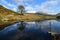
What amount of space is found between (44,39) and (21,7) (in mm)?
163050

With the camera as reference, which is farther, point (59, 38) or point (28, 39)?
point (28, 39)

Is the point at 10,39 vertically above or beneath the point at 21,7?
beneath

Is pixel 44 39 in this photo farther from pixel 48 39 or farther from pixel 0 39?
pixel 0 39

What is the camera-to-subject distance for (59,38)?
36781mm

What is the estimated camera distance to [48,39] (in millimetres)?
38750

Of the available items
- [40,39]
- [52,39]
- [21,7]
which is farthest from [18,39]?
[21,7]

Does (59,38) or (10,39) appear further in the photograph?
(10,39)

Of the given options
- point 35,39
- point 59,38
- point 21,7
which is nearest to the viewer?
point 59,38

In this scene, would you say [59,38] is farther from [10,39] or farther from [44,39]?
[10,39]

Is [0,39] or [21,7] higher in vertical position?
[21,7]

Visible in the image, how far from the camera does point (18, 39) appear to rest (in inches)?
1559

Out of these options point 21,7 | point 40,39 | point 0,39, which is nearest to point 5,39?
point 0,39

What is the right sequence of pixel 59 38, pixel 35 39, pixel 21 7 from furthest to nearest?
pixel 21 7, pixel 35 39, pixel 59 38

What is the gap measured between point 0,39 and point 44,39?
529 inches
